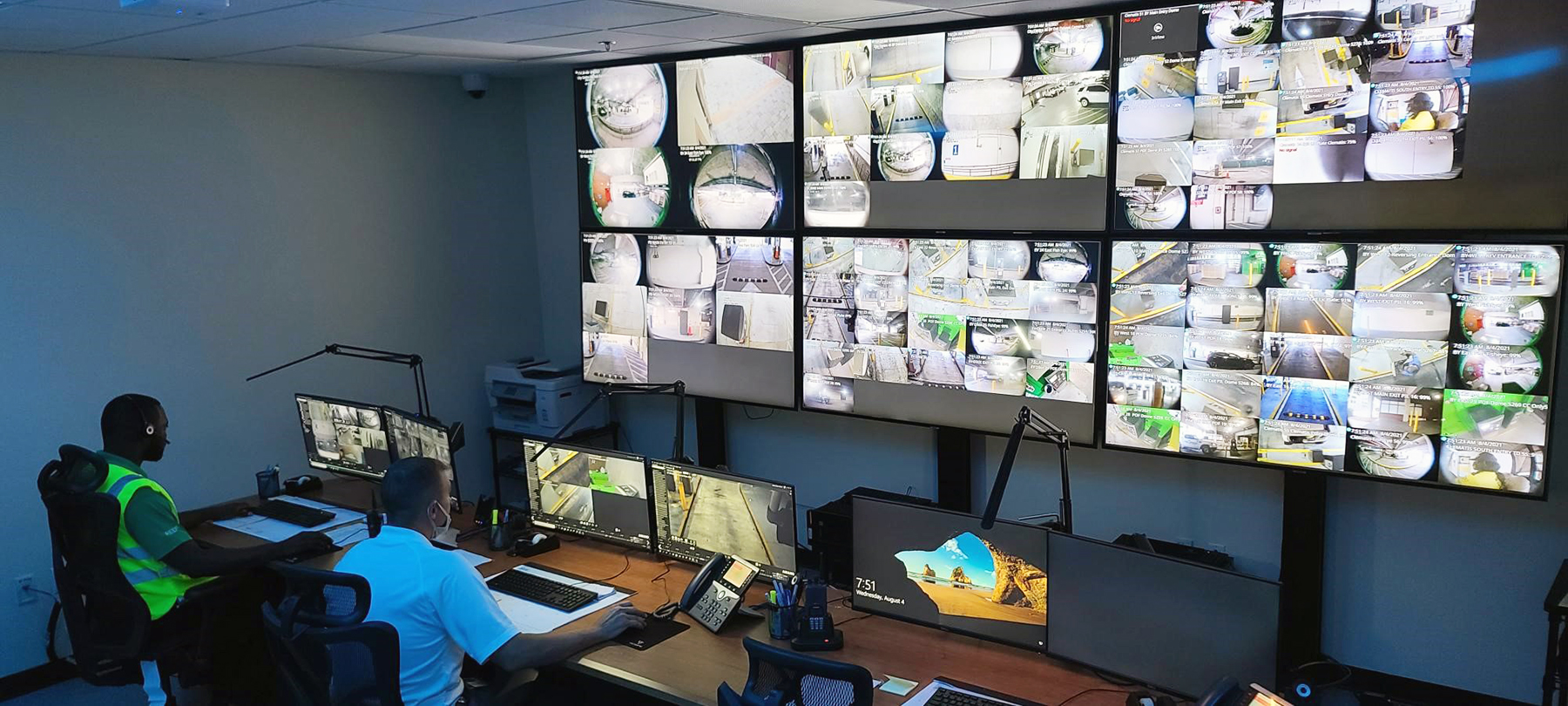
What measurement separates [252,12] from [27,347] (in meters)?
1.97

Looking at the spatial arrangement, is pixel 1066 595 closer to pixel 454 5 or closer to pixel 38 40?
pixel 454 5

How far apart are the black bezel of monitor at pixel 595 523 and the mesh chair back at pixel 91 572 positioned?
1297 millimetres

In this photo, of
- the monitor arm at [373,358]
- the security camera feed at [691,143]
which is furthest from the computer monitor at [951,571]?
the monitor arm at [373,358]

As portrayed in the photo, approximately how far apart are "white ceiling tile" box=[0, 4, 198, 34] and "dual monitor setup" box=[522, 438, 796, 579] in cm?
185

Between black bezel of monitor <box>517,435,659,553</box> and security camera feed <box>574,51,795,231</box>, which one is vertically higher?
security camera feed <box>574,51,795,231</box>

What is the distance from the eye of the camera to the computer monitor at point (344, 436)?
14.6 feet

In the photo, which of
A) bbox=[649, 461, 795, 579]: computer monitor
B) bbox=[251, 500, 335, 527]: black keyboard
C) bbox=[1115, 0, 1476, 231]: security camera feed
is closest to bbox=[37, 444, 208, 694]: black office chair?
bbox=[251, 500, 335, 527]: black keyboard

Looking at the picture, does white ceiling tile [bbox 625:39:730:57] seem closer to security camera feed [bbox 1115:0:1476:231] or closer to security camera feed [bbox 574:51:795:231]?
security camera feed [bbox 574:51:795:231]

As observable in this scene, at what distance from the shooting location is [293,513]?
4293mm

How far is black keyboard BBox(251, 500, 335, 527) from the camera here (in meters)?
4.18

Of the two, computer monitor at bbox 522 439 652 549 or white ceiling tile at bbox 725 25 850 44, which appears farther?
white ceiling tile at bbox 725 25 850 44

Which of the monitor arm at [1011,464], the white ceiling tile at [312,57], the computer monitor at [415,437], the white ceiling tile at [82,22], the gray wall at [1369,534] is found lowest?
the gray wall at [1369,534]

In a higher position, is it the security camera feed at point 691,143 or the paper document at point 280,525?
the security camera feed at point 691,143

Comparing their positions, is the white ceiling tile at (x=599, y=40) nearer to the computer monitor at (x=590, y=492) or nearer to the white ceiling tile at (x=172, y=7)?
the white ceiling tile at (x=172, y=7)
